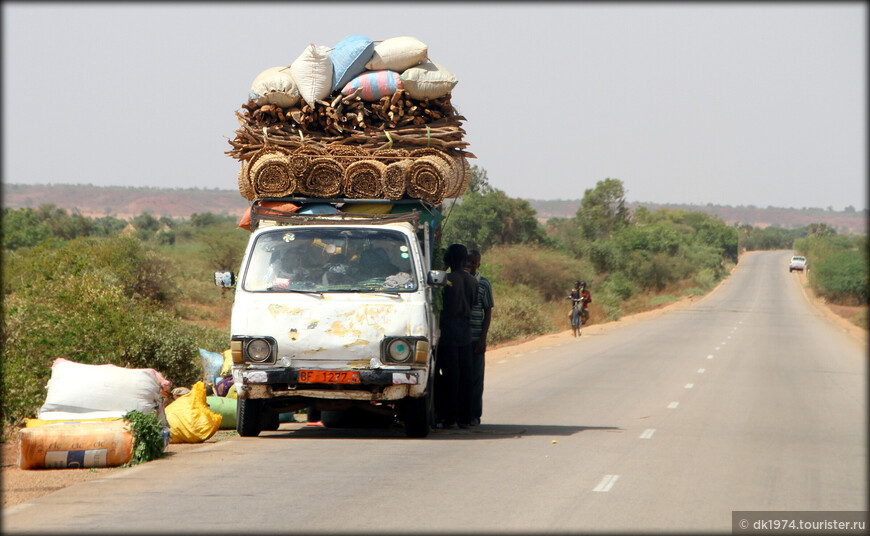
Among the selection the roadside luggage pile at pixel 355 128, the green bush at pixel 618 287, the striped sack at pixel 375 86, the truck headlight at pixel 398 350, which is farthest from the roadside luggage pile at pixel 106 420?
the green bush at pixel 618 287

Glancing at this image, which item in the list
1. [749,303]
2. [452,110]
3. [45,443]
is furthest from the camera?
[749,303]

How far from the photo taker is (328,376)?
361 inches

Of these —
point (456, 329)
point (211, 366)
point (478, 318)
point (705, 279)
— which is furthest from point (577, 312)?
point (705, 279)

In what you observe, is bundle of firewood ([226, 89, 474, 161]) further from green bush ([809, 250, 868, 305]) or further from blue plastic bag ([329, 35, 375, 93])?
green bush ([809, 250, 868, 305])

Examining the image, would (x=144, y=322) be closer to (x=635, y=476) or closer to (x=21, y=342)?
(x=21, y=342)

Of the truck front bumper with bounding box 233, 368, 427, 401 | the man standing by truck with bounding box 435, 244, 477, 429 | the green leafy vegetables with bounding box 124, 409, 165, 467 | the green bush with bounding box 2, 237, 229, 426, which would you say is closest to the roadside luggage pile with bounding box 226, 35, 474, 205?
the man standing by truck with bounding box 435, 244, 477, 429

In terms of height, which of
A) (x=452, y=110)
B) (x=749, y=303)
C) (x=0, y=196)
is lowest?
(x=749, y=303)

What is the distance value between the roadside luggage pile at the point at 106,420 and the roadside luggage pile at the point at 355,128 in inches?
91.3

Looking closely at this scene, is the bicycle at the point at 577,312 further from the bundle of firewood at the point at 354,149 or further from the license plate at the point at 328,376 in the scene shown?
the license plate at the point at 328,376

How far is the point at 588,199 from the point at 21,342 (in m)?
68.9

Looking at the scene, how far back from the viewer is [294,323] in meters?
9.18

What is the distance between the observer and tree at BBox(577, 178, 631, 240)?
7769 centimetres

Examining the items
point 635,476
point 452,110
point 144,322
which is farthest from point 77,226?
point 635,476

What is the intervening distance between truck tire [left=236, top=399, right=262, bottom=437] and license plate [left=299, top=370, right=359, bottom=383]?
1077mm
